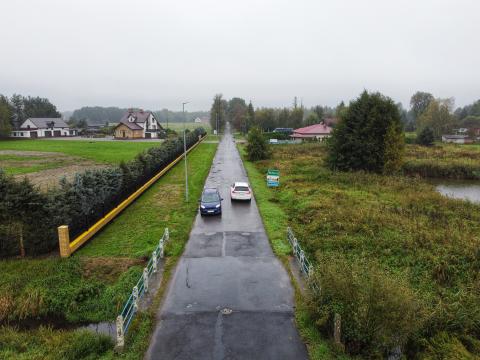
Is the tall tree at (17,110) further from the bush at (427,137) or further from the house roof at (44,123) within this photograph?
the bush at (427,137)

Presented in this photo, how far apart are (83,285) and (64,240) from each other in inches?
134

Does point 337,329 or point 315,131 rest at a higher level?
point 315,131

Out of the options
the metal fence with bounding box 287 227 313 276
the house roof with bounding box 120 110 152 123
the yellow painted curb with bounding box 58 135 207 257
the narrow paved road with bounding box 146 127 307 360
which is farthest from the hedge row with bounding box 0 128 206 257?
the house roof with bounding box 120 110 152 123

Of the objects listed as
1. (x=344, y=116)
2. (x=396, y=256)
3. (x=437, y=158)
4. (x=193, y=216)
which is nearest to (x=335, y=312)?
(x=396, y=256)

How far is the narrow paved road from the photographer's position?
9.68 m

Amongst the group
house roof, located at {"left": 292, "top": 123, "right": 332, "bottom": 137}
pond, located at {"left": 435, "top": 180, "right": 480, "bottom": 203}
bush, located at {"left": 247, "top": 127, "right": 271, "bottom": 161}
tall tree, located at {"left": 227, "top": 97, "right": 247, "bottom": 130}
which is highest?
tall tree, located at {"left": 227, "top": 97, "right": 247, "bottom": 130}

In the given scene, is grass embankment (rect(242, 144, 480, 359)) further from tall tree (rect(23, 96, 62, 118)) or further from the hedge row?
tall tree (rect(23, 96, 62, 118))

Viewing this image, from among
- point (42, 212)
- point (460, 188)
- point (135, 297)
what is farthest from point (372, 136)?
point (135, 297)

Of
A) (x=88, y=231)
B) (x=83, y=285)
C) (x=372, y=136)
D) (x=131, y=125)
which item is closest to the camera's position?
(x=83, y=285)

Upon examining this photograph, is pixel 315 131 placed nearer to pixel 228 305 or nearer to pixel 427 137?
pixel 427 137

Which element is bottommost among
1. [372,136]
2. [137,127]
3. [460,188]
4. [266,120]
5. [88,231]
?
[460,188]

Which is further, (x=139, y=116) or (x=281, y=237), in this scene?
(x=139, y=116)

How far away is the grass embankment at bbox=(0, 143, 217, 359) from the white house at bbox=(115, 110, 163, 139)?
74.4 meters

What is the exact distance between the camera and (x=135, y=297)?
1137 centimetres
